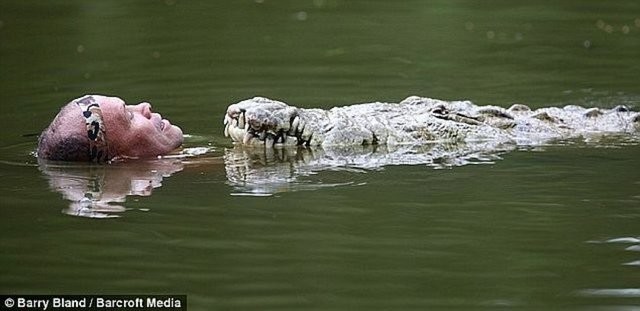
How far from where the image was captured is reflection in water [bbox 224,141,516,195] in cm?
907

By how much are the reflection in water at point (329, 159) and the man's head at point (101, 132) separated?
601 millimetres

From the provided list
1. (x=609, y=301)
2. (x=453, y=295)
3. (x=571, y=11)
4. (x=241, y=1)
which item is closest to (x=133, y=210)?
(x=453, y=295)

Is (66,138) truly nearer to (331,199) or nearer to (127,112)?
(127,112)

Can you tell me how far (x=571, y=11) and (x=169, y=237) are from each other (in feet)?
36.7

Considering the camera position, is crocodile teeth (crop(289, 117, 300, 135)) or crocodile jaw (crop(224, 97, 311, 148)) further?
crocodile teeth (crop(289, 117, 300, 135))

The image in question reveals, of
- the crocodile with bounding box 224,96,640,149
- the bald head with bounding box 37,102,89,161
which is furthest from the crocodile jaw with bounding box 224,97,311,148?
the bald head with bounding box 37,102,89,161

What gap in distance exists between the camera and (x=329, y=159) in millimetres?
9523

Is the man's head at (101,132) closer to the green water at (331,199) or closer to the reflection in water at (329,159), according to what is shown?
the green water at (331,199)

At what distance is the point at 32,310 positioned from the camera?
6.39m

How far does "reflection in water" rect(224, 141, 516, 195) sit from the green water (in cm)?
4

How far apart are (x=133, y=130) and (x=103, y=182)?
69cm

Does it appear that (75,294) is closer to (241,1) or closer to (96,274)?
(96,274)

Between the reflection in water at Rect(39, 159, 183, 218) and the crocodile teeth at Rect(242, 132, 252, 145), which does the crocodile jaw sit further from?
the reflection in water at Rect(39, 159, 183, 218)

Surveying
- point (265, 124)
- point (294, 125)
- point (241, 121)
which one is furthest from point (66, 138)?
point (294, 125)
